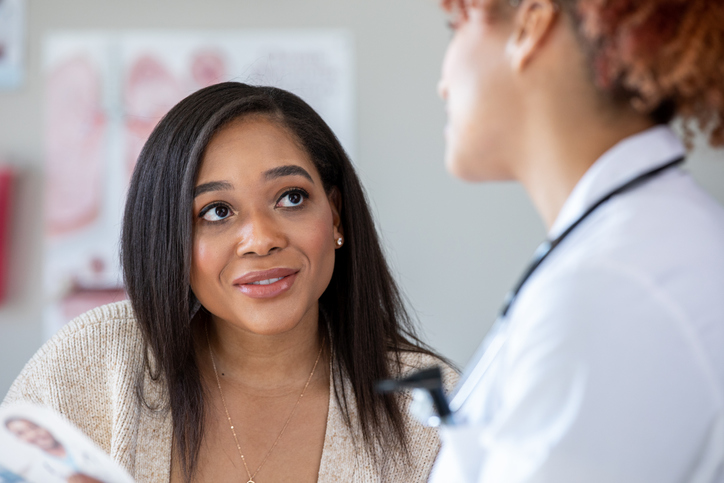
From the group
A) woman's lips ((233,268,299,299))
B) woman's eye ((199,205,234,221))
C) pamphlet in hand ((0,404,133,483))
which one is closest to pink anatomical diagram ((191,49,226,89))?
woman's eye ((199,205,234,221))

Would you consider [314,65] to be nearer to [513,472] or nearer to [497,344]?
[497,344]

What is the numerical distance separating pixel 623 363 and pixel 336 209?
105 cm

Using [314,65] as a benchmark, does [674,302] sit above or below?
below

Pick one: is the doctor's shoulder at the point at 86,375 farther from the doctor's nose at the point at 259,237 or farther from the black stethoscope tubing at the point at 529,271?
the black stethoscope tubing at the point at 529,271

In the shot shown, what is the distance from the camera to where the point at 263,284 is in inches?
52.1

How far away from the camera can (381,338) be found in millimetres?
1533

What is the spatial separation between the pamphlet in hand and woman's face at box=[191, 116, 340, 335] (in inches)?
20.5

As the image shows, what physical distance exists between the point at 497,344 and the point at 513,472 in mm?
151

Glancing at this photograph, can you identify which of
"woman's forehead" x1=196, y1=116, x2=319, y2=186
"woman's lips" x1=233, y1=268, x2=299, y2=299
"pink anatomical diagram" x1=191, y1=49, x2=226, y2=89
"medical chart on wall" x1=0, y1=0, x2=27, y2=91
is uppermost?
"medical chart on wall" x1=0, y1=0, x2=27, y2=91

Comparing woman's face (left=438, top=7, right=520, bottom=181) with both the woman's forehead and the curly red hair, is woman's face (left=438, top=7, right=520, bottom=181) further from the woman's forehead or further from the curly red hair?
the woman's forehead

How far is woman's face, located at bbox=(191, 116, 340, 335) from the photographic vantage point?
132 cm

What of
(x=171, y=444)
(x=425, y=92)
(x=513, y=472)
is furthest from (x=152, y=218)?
(x=425, y=92)

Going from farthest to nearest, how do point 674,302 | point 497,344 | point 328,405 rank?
point 328,405, point 497,344, point 674,302

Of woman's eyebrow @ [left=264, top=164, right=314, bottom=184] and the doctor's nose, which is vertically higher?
woman's eyebrow @ [left=264, top=164, right=314, bottom=184]
